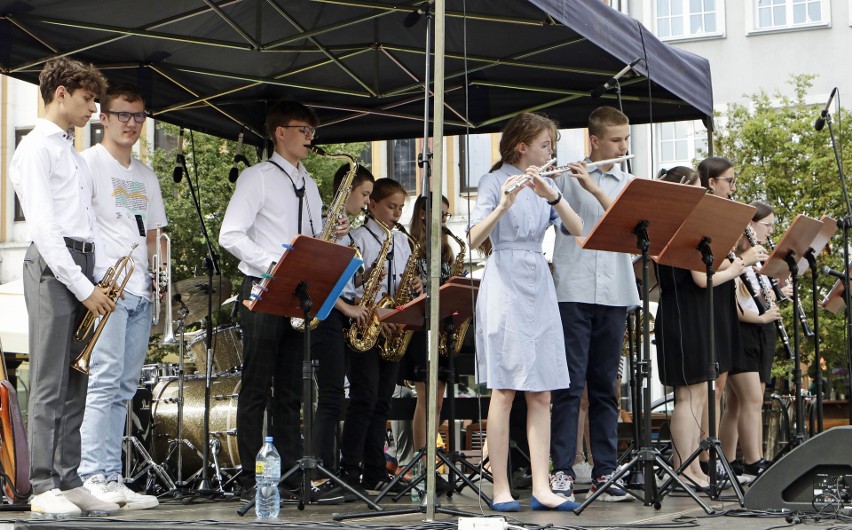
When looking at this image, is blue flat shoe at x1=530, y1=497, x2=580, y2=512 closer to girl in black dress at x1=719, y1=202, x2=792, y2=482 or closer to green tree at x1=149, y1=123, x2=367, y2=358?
girl in black dress at x1=719, y1=202, x2=792, y2=482

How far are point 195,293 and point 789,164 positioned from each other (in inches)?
546

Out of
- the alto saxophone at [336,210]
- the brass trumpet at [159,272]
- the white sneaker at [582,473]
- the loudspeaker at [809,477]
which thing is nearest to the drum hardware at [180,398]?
the brass trumpet at [159,272]

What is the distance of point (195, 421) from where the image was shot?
8.91 meters

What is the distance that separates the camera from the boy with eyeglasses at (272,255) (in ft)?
21.6

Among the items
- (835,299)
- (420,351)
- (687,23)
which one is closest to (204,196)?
(687,23)

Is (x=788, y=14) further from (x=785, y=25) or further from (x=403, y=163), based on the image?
(x=403, y=163)

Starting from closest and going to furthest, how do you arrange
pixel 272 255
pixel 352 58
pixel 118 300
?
pixel 118 300 → pixel 272 255 → pixel 352 58

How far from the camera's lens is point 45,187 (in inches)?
220

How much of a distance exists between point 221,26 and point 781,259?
3.95 meters

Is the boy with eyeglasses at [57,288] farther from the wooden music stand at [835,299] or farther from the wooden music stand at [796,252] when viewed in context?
the wooden music stand at [835,299]

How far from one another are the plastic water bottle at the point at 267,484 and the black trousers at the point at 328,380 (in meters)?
0.82

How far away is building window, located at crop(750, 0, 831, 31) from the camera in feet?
77.9

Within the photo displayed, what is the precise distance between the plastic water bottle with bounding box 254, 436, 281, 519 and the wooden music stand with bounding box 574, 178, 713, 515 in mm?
1539

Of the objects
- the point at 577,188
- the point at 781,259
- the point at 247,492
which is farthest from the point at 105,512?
the point at 781,259
